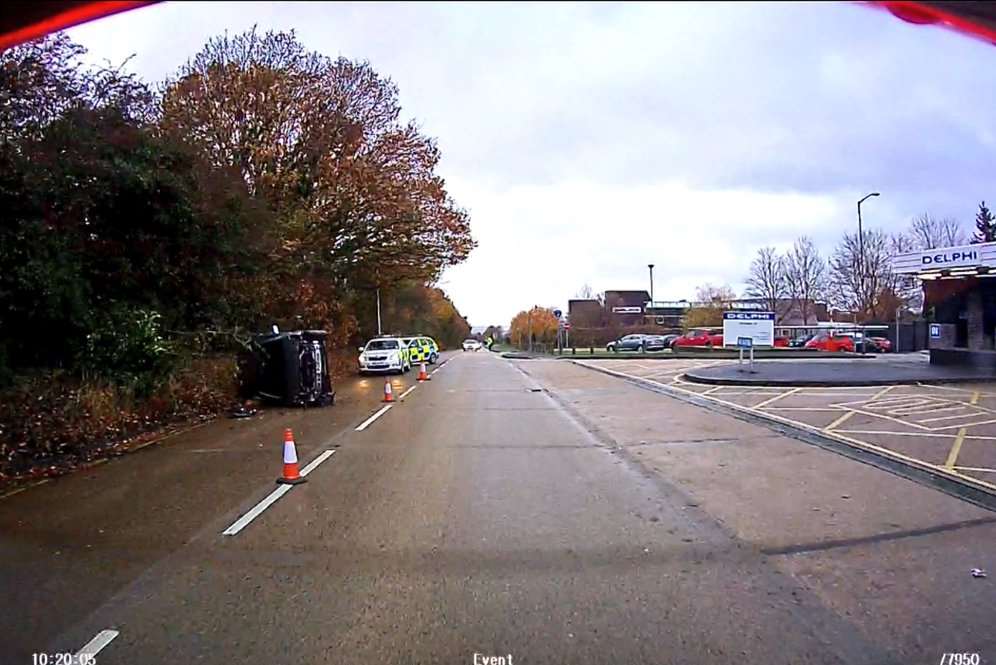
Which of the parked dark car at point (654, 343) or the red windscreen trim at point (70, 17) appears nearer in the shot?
the red windscreen trim at point (70, 17)

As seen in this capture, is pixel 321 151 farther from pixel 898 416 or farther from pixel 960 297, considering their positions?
pixel 960 297

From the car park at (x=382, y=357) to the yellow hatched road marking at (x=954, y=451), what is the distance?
76.1 ft

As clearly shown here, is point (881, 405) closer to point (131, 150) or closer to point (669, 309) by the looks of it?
point (131, 150)

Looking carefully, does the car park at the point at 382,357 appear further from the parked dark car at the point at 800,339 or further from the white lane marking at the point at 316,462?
the parked dark car at the point at 800,339

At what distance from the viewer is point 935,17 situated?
1983mm

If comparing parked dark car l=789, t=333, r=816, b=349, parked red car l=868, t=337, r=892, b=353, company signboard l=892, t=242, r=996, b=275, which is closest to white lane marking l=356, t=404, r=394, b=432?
company signboard l=892, t=242, r=996, b=275

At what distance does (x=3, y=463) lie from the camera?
9922 millimetres

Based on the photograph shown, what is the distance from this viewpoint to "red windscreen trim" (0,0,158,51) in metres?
2.04

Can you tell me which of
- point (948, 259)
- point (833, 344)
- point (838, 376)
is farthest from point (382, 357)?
point (833, 344)

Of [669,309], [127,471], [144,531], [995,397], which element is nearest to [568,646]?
[144,531]

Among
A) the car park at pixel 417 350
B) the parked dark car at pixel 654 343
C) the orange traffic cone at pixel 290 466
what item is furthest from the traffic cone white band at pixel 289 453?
the parked dark car at pixel 654 343

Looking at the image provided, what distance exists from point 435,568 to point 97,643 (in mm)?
2182

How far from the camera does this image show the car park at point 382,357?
32.7m

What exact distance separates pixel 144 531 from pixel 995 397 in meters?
18.5
